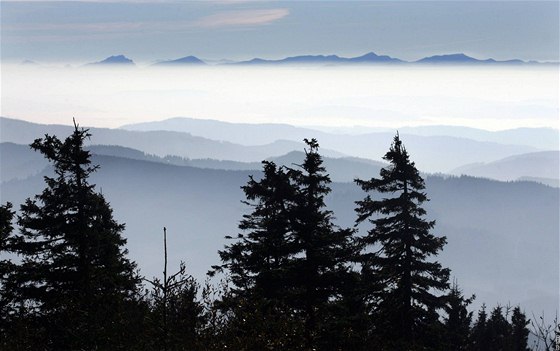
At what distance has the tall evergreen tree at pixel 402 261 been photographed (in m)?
30.7

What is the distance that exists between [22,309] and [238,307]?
843 cm

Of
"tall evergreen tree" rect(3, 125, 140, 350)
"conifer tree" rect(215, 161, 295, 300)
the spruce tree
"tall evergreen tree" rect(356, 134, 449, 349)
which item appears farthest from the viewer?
"tall evergreen tree" rect(356, 134, 449, 349)

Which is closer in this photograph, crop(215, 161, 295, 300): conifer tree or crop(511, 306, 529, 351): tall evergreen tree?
crop(215, 161, 295, 300): conifer tree

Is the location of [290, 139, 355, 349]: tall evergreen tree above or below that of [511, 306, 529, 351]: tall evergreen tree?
above

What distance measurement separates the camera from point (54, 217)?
95.8 feet

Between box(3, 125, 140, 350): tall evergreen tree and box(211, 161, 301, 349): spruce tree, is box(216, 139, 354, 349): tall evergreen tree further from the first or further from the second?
box(3, 125, 140, 350): tall evergreen tree

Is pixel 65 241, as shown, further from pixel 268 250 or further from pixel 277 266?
pixel 277 266

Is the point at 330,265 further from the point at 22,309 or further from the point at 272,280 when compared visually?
the point at 22,309

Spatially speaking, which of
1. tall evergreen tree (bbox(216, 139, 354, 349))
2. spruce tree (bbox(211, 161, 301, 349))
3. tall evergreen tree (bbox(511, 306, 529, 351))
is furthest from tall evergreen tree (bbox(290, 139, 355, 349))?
tall evergreen tree (bbox(511, 306, 529, 351))

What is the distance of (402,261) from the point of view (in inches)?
1222

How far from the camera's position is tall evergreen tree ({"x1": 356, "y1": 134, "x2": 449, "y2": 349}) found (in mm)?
30688

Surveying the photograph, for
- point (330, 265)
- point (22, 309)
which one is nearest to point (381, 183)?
point (330, 265)

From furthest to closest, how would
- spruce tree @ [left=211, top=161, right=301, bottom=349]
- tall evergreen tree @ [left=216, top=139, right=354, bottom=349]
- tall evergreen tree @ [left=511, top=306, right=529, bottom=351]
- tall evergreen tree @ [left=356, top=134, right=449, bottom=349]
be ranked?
tall evergreen tree @ [left=511, top=306, right=529, bottom=351]
tall evergreen tree @ [left=356, top=134, right=449, bottom=349]
tall evergreen tree @ [left=216, top=139, right=354, bottom=349]
spruce tree @ [left=211, top=161, right=301, bottom=349]

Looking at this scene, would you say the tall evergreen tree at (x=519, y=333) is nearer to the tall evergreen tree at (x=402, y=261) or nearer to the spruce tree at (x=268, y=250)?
the tall evergreen tree at (x=402, y=261)
